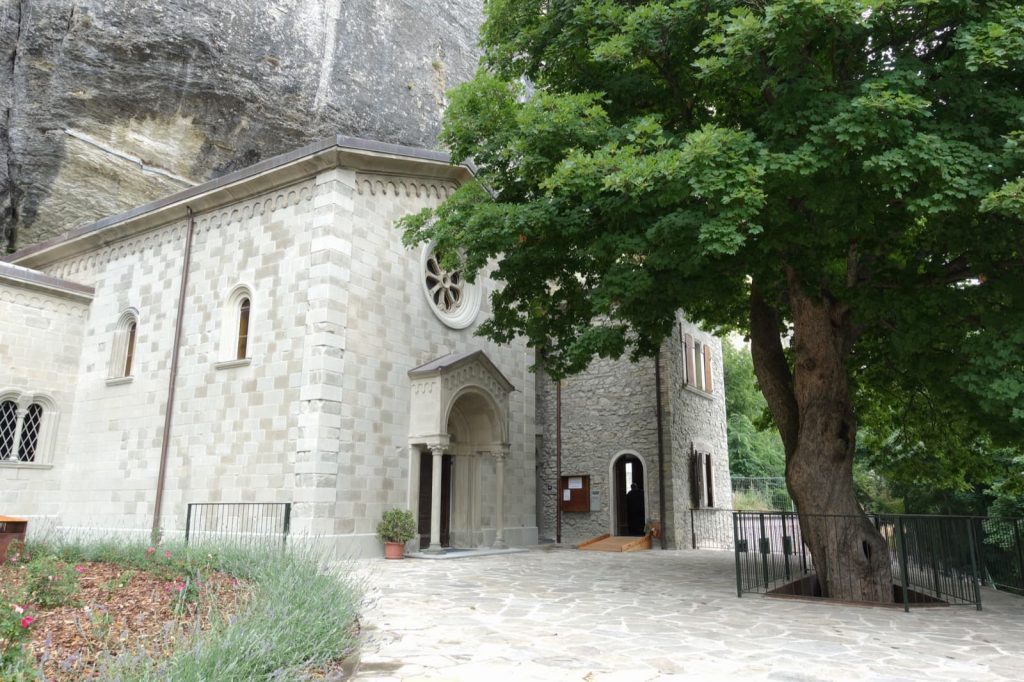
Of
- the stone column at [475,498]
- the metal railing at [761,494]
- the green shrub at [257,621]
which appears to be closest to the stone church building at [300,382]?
the stone column at [475,498]

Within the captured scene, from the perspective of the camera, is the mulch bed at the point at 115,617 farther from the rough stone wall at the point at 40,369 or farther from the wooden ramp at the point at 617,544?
the wooden ramp at the point at 617,544

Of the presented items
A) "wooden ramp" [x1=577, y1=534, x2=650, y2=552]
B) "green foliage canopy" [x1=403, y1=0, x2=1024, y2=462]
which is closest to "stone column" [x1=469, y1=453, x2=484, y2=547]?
"wooden ramp" [x1=577, y1=534, x2=650, y2=552]

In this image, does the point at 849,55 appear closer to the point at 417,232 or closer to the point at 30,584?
the point at 417,232

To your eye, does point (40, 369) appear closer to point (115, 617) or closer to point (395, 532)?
point (395, 532)

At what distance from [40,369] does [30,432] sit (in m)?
1.50

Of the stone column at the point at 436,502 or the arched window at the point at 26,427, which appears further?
the arched window at the point at 26,427

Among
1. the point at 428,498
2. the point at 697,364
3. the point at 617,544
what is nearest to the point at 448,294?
the point at 428,498

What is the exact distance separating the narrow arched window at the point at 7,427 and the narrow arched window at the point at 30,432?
221 mm

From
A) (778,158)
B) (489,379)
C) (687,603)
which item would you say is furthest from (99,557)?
(778,158)

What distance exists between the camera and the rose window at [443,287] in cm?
1580

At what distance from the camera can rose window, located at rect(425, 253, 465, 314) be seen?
15805 millimetres

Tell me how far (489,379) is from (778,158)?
9.20 meters

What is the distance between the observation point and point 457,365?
572 inches

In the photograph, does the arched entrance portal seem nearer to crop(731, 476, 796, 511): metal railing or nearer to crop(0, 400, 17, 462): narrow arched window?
crop(0, 400, 17, 462): narrow arched window
